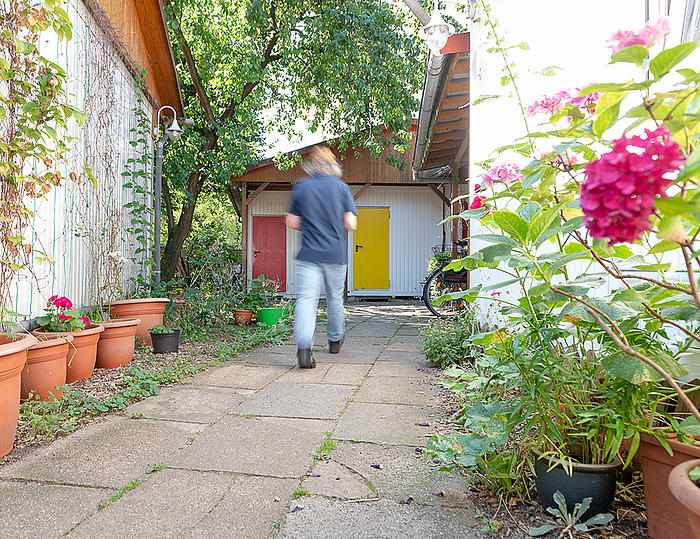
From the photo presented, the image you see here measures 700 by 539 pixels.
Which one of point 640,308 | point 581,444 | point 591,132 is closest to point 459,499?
point 581,444

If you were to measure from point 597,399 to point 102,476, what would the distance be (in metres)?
1.63

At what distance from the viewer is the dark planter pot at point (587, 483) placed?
143cm

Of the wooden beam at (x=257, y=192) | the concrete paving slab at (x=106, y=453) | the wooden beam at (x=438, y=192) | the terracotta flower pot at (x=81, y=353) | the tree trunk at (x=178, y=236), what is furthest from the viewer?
the wooden beam at (x=438, y=192)

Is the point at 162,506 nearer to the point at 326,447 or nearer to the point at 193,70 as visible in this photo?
the point at 326,447

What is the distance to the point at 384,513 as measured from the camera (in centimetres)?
155

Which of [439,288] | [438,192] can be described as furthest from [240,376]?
[438,192]

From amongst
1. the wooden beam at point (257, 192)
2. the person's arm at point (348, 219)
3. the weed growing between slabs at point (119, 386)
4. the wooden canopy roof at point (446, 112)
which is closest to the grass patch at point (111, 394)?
the weed growing between slabs at point (119, 386)

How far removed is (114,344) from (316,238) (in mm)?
1536

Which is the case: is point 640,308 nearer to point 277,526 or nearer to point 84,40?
point 277,526

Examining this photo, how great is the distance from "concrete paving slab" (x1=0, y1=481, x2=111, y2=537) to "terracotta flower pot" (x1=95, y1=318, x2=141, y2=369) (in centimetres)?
186

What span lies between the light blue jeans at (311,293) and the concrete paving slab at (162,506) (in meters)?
1.76

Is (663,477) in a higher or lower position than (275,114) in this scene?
lower

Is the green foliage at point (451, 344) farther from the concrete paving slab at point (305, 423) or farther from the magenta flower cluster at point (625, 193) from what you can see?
the magenta flower cluster at point (625, 193)

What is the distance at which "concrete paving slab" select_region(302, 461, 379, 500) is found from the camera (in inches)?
65.9
